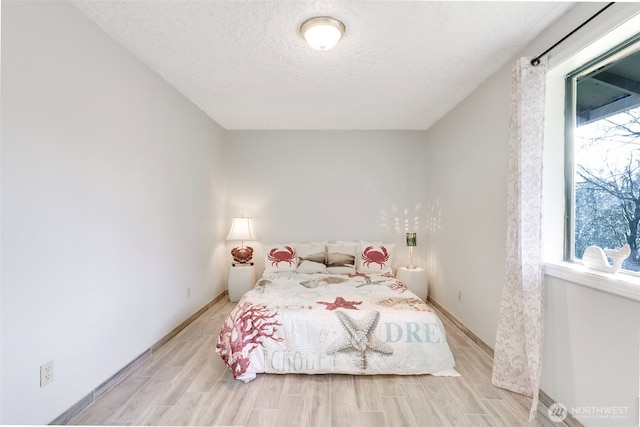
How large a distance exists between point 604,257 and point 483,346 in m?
1.41

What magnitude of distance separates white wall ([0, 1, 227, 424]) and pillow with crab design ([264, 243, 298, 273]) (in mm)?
1224

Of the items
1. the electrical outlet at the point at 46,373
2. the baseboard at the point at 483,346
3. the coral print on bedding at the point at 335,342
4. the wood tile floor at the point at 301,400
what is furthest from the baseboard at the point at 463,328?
the electrical outlet at the point at 46,373

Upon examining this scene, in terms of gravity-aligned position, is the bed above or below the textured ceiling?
below

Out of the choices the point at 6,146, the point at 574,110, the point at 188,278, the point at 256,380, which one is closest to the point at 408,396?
the point at 256,380

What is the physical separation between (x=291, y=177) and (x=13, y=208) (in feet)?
10.5

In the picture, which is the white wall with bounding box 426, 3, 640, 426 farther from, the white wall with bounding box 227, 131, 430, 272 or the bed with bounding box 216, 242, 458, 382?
the bed with bounding box 216, 242, 458, 382

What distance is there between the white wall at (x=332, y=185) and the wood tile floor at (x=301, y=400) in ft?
7.26

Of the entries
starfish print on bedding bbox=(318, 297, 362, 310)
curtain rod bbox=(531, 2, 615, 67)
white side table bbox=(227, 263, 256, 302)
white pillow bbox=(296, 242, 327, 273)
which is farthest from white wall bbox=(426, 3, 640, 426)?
white side table bbox=(227, 263, 256, 302)

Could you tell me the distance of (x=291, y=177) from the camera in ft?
14.5

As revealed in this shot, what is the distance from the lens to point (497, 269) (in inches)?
97.8

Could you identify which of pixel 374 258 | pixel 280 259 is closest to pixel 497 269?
pixel 374 258

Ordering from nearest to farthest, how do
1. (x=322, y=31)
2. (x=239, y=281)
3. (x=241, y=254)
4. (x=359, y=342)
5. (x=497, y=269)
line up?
(x=322, y=31) < (x=359, y=342) < (x=497, y=269) < (x=239, y=281) < (x=241, y=254)

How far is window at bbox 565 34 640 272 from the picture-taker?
156 centimetres

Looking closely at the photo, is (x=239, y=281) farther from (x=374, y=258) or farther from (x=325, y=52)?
(x=325, y=52)
